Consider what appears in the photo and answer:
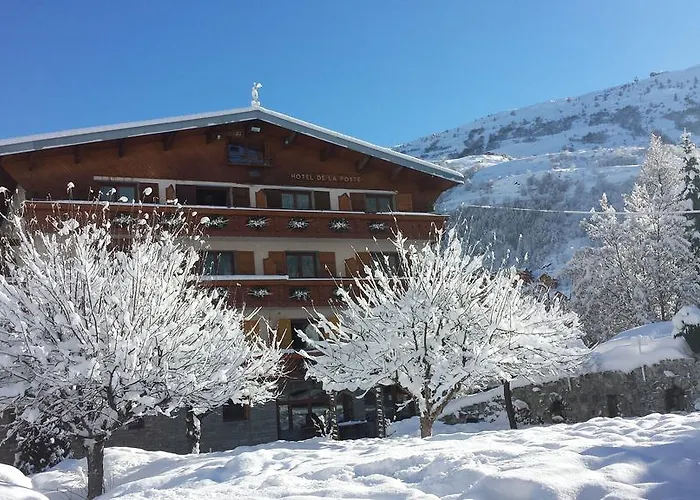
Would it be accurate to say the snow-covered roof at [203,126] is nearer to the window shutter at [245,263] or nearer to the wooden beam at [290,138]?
the wooden beam at [290,138]

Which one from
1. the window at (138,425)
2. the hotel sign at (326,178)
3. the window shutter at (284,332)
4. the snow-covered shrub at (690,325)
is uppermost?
the hotel sign at (326,178)

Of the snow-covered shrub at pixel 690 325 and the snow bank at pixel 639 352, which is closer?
the snow-covered shrub at pixel 690 325

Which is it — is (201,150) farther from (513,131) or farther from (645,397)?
(513,131)

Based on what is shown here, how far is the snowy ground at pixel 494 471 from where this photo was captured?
261 inches

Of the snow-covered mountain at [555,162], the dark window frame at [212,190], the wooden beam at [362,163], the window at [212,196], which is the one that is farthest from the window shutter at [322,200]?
the snow-covered mountain at [555,162]

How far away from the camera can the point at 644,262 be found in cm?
A: 3262

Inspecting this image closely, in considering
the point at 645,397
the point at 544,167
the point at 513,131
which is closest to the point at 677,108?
the point at 513,131

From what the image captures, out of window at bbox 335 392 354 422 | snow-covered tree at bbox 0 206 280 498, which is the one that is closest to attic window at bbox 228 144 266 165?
window at bbox 335 392 354 422

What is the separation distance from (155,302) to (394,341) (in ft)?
18.9

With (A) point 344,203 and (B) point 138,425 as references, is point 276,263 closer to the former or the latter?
(A) point 344,203

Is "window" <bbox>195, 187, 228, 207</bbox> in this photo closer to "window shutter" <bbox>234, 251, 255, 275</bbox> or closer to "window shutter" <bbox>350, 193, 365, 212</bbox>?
"window shutter" <bbox>234, 251, 255, 275</bbox>

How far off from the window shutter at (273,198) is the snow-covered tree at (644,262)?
15.5 m

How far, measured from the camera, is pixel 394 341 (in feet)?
51.4

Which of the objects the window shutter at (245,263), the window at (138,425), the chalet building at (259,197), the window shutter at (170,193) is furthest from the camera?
the window shutter at (245,263)
